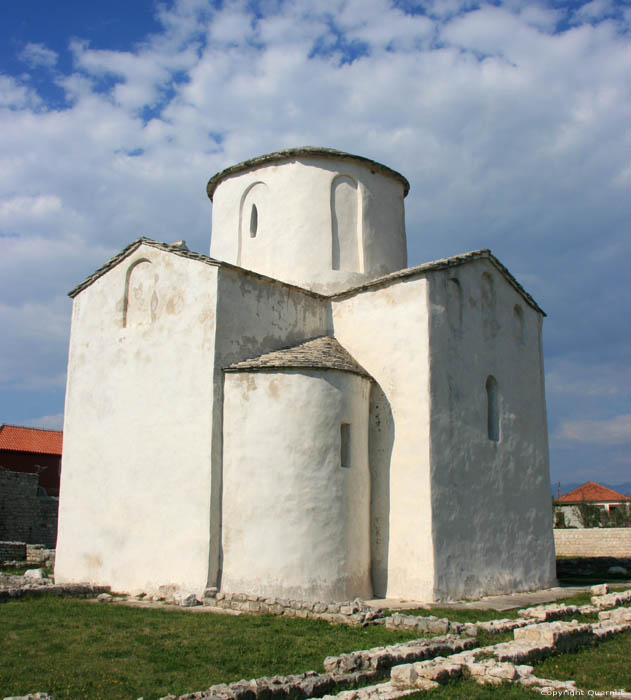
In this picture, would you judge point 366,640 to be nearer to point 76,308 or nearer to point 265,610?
point 265,610

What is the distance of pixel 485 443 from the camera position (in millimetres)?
14562

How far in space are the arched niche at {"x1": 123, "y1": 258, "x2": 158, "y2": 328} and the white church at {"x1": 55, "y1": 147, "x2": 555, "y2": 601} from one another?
5 cm

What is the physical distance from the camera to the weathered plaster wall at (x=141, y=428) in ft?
42.1

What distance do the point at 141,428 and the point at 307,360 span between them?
12.2 ft

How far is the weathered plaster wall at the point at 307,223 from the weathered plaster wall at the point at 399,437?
8.89 ft

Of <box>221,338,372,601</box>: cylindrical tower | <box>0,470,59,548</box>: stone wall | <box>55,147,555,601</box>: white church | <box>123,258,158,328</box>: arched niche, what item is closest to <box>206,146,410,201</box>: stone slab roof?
<box>55,147,555,601</box>: white church

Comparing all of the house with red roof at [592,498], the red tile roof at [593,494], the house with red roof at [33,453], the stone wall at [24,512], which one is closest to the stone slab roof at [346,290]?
the stone wall at [24,512]

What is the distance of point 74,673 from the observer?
719 cm

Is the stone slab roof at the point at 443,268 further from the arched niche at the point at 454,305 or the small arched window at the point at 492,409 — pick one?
the small arched window at the point at 492,409

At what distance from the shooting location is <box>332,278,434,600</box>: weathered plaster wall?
42.4ft

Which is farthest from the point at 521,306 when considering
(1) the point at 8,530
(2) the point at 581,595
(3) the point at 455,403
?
(1) the point at 8,530

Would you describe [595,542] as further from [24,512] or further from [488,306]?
[24,512]

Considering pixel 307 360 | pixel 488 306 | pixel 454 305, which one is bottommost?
pixel 307 360

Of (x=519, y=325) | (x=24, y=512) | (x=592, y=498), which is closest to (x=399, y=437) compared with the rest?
(x=519, y=325)
